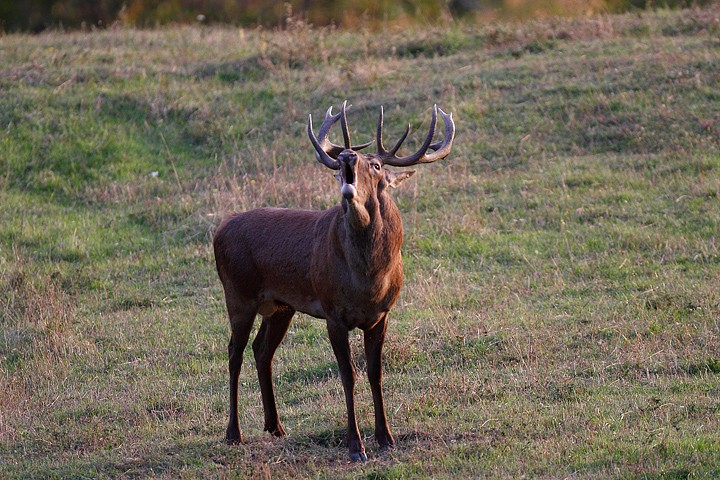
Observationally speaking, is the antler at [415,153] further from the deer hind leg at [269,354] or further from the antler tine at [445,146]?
the deer hind leg at [269,354]

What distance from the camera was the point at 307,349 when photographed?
9.59 meters

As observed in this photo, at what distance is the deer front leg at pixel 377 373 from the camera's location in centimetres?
713

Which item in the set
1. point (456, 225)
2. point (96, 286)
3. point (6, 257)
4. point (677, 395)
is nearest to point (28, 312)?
point (96, 286)

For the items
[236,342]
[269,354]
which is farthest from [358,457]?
[236,342]

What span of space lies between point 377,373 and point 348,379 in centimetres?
24

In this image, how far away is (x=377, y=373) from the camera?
7160 mm

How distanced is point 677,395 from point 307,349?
11.4ft

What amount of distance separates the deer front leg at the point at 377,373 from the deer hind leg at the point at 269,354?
832mm

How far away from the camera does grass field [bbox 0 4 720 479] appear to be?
7.27m

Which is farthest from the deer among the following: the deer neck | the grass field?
the grass field

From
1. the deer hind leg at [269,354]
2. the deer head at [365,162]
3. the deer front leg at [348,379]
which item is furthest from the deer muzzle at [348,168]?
the deer hind leg at [269,354]

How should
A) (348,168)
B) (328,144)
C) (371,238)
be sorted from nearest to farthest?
(348,168), (371,238), (328,144)

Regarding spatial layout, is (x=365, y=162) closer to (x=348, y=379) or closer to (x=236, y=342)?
(x=348, y=379)

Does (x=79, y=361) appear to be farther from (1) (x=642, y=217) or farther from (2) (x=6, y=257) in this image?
(1) (x=642, y=217)
